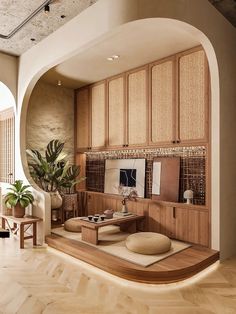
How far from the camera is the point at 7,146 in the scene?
612 cm

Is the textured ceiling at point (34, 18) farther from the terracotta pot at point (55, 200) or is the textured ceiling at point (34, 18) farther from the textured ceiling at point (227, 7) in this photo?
the terracotta pot at point (55, 200)

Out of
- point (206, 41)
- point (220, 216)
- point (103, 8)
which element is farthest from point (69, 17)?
point (220, 216)

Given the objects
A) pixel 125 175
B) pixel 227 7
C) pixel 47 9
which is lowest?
pixel 125 175

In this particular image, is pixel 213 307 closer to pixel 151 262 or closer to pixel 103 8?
pixel 151 262

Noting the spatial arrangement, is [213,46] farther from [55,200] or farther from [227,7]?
[55,200]

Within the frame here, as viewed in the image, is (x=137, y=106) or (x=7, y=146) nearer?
(x=137, y=106)

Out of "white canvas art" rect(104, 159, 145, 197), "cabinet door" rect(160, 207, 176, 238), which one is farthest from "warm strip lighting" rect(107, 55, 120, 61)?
"cabinet door" rect(160, 207, 176, 238)

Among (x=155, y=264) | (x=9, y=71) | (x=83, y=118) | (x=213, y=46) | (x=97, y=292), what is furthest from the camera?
(x=83, y=118)

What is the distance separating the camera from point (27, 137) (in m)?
5.68

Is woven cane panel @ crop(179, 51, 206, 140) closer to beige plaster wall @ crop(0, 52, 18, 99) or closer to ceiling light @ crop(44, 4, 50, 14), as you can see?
ceiling light @ crop(44, 4, 50, 14)

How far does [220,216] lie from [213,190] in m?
0.35

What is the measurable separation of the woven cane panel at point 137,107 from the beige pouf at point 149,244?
69.0 inches

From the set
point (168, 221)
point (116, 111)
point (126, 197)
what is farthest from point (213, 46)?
point (126, 197)

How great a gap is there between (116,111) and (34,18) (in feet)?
7.13
